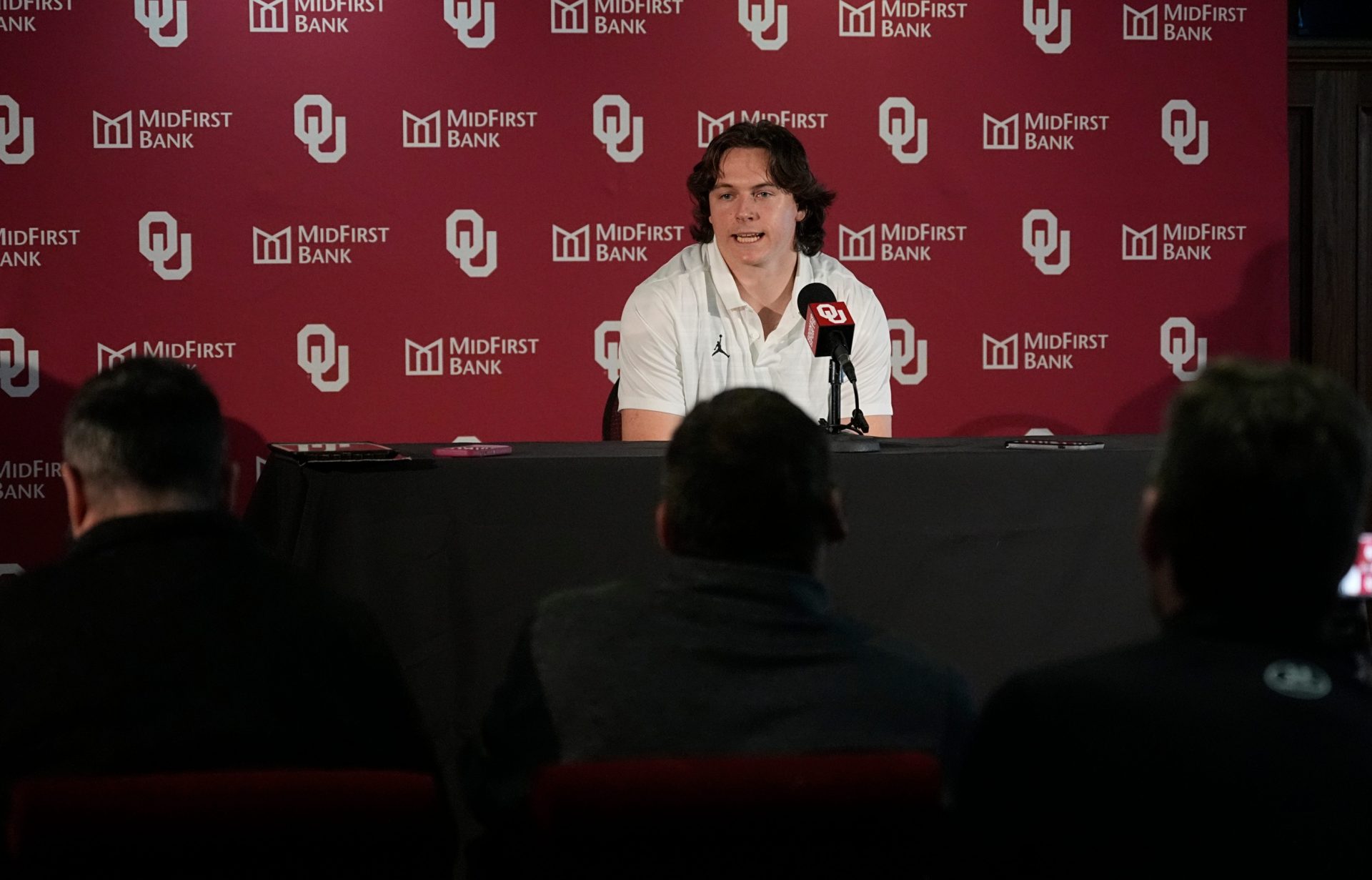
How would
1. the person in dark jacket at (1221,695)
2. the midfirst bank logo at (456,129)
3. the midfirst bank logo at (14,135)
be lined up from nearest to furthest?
the person in dark jacket at (1221,695), the midfirst bank logo at (14,135), the midfirst bank logo at (456,129)

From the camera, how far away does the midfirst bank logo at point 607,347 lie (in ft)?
15.0

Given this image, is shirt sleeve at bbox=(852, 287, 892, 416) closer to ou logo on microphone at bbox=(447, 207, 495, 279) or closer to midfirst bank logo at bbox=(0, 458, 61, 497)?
ou logo on microphone at bbox=(447, 207, 495, 279)

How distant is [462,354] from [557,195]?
594mm

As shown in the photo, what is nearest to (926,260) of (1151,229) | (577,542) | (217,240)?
(1151,229)

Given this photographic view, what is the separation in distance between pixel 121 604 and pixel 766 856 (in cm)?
67

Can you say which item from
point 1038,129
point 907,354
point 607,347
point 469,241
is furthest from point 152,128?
point 1038,129

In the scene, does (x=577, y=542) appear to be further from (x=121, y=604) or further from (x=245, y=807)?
(x=245, y=807)

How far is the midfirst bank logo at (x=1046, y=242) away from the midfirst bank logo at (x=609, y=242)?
1.15 m

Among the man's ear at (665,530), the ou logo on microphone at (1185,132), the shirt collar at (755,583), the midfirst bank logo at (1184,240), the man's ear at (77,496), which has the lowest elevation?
the shirt collar at (755,583)

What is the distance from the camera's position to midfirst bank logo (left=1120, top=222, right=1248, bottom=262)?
468 cm

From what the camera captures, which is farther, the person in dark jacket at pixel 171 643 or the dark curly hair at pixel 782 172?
the dark curly hair at pixel 782 172

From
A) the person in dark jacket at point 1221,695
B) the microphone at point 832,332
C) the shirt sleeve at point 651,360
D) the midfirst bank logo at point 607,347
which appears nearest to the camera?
the person in dark jacket at point 1221,695

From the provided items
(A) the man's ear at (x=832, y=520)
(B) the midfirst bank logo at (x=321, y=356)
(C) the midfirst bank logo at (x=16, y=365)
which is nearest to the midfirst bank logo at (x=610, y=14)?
(B) the midfirst bank logo at (x=321, y=356)

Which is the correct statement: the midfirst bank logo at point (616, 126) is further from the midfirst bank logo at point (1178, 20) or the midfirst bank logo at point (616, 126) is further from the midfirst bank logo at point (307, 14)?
the midfirst bank logo at point (1178, 20)
